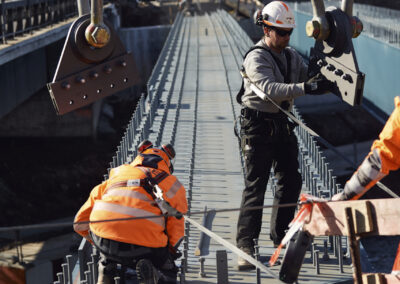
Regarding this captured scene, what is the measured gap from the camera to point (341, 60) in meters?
6.62

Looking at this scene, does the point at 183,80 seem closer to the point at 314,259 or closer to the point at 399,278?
the point at 314,259

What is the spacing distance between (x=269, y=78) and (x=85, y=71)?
5.79ft

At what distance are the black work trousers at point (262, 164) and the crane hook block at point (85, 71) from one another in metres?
1.25

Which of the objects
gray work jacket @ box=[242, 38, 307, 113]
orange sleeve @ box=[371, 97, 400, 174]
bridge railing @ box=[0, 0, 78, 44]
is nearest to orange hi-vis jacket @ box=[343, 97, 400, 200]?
orange sleeve @ box=[371, 97, 400, 174]

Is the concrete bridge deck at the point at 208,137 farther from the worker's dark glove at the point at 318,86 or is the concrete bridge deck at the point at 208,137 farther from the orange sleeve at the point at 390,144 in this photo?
the orange sleeve at the point at 390,144

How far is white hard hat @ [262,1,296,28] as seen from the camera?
700cm

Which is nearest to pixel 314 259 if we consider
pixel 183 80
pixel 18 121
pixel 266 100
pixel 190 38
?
pixel 266 100

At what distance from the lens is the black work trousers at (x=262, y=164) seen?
23.7 ft

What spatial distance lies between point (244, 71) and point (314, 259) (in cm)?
197

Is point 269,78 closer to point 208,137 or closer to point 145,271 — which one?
point 145,271

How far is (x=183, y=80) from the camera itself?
62.9ft

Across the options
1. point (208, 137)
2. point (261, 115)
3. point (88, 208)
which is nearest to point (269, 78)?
point (261, 115)

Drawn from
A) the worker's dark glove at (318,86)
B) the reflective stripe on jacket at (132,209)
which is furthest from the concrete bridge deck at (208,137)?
the worker's dark glove at (318,86)

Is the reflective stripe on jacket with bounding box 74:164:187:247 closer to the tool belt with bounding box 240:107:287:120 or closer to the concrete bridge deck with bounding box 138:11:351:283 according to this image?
the concrete bridge deck with bounding box 138:11:351:283
